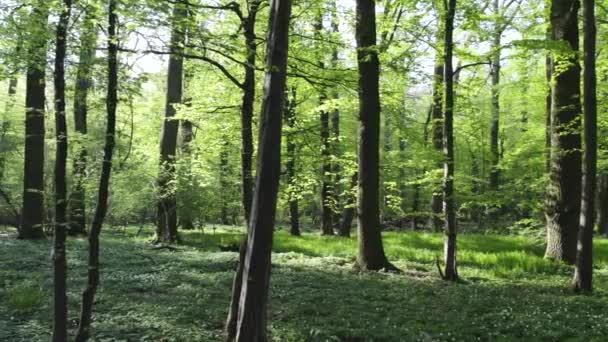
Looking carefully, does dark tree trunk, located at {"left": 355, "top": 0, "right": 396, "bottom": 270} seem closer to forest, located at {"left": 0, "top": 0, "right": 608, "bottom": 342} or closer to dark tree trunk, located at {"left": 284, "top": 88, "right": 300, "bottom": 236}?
forest, located at {"left": 0, "top": 0, "right": 608, "bottom": 342}

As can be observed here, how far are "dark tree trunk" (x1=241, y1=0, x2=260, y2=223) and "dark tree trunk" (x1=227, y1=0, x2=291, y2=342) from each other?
1224 millimetres

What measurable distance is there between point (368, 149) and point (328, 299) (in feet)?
12.7

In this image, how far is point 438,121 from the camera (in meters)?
14.8

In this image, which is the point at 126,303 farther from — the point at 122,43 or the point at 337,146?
the point at 337,146

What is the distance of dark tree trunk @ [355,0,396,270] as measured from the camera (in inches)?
416

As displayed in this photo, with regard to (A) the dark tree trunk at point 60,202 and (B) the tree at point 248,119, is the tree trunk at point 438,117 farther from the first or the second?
(A) the dark tree trunk at point 60,202

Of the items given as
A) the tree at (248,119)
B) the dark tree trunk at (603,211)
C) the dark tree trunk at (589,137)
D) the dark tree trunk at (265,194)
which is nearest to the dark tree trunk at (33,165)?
the tree at (248,119)

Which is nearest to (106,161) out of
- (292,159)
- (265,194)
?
(265,194)

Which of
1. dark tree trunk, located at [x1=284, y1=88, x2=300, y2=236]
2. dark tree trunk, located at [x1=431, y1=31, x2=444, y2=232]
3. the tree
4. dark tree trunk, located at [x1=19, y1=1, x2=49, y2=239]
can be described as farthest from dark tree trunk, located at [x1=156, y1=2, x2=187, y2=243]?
the tree

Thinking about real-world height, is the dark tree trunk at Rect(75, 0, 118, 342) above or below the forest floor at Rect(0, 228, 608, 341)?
above

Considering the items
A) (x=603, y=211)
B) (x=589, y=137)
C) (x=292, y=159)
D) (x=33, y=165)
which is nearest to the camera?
(x=589, y=137)

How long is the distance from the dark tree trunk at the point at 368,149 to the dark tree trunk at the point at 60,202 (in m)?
6.39

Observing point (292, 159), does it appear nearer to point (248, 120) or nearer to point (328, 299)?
point (328, 299)

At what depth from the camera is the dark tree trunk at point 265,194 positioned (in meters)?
5.25
